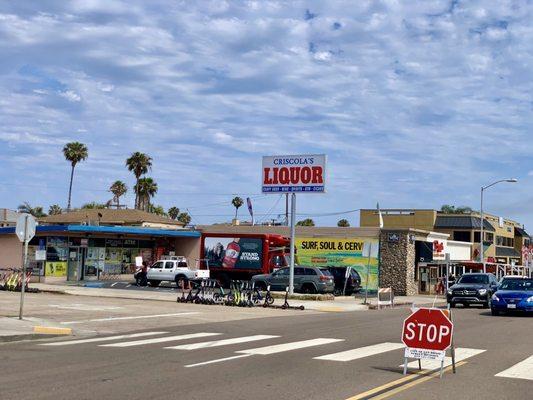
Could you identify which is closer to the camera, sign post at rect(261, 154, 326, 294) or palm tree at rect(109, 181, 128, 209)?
sign post at rect(261, 154, 326, 294)

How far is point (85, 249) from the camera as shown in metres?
42.2

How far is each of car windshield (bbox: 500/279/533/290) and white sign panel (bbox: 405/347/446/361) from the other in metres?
17.0

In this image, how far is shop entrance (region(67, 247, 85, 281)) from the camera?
4178 centimetres

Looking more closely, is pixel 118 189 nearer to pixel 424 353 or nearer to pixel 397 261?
pixel 397 261

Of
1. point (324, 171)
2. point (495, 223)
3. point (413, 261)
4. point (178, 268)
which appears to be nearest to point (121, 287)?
point (178, 268)

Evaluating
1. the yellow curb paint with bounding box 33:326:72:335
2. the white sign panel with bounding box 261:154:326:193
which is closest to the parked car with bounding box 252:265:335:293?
the white sign panel with bounding box 261:154:326:193

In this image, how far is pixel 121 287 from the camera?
38125 millimetres

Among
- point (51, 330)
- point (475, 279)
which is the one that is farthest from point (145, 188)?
point (51, 330)

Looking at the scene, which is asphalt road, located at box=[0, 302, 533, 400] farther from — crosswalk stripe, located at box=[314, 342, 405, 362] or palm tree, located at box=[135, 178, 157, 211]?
palm tree, located at box=[135, 178, 157, 211]

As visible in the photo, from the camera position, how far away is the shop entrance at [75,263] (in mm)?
41781

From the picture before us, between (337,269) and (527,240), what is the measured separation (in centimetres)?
6613

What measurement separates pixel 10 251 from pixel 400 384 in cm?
3835

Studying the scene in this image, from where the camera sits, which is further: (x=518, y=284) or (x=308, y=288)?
(x=308, y=288)

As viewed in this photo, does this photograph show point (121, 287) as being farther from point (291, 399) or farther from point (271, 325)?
point (291, 399)
